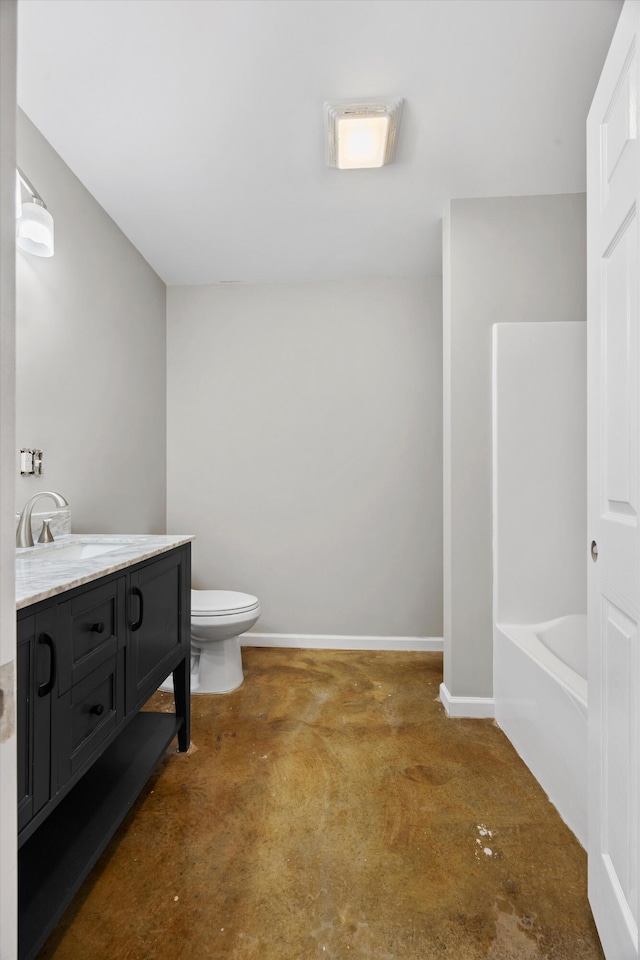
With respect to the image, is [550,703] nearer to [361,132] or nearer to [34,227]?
[361,132]

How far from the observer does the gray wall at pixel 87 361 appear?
1.91m

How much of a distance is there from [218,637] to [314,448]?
133 centimetres

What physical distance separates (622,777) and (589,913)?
21.6 inches

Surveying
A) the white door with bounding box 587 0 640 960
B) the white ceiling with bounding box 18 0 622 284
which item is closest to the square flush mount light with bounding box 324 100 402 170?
the white ceiling with bounding box 18 0 622 284

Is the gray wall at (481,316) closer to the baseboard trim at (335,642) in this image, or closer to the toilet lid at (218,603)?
the baseboard trim at (335,642)

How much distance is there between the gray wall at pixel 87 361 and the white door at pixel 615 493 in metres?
1.78

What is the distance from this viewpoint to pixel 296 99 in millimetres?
1768

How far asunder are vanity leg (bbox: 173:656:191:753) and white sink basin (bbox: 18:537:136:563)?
0.53 m

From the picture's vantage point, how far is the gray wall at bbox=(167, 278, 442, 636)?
3.30 meters

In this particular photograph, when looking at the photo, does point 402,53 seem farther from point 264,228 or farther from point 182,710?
point 182,710

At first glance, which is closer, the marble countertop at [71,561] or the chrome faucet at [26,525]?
the marble countertop at [71,561]

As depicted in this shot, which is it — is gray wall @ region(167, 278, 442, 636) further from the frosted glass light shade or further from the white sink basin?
the frosted glass light shade

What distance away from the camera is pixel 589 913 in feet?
4.29

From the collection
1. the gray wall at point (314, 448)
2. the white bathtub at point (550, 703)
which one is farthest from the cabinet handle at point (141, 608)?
the gray wall at point (314, 448)
